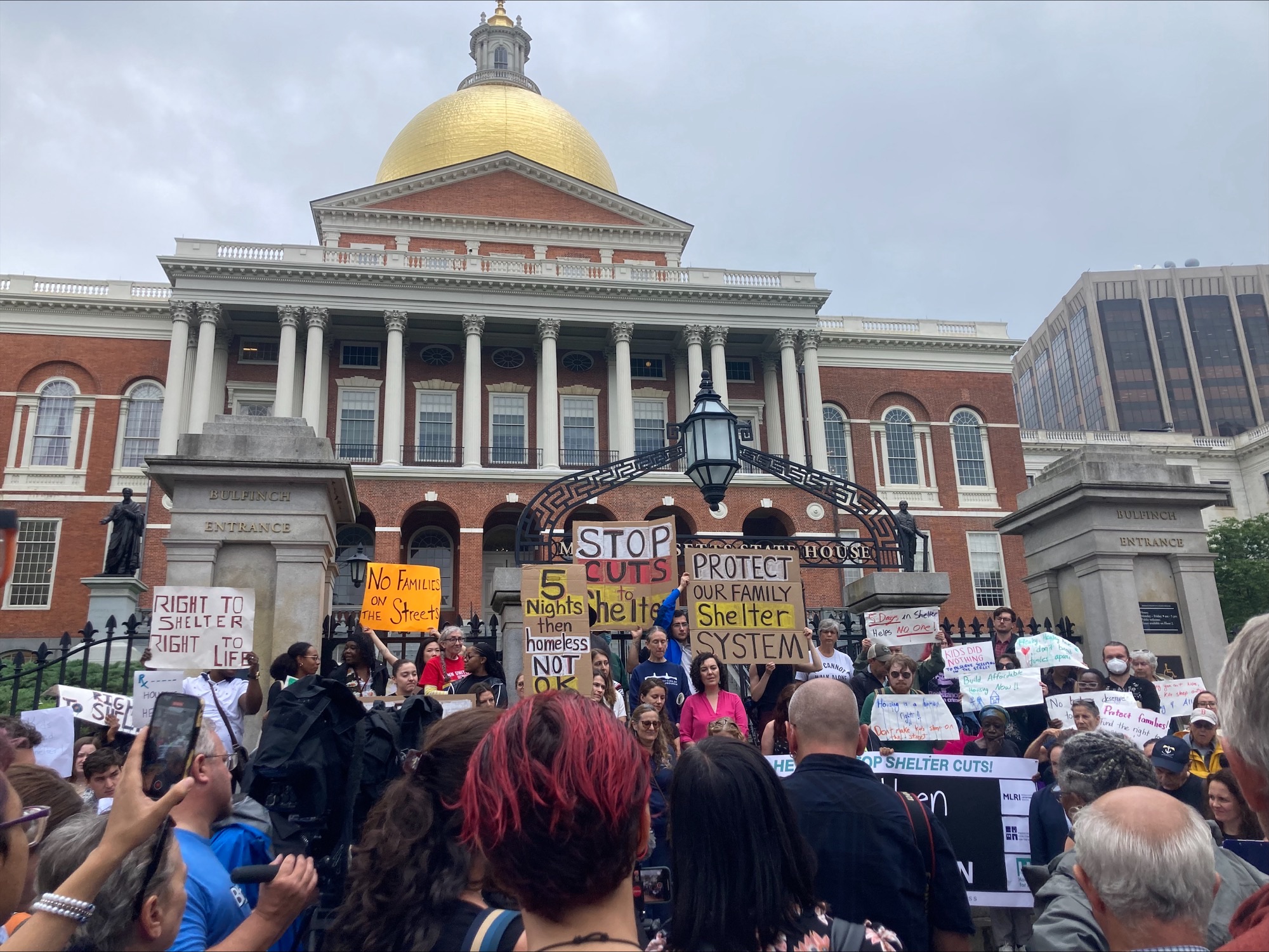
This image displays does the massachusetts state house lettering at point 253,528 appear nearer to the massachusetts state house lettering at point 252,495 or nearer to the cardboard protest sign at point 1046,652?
the massachusetts state house lettering at point 252,495

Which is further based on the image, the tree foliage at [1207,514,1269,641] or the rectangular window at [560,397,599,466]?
the tree foliage at [1207,514,1269,641]

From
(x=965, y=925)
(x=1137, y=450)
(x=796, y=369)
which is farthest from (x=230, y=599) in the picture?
(x=796, y=369)

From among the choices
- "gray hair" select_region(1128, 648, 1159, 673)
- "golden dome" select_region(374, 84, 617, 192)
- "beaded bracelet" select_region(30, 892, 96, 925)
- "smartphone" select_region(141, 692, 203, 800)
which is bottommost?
"beaded bracelet" select_region(30, 892, 96, 925)

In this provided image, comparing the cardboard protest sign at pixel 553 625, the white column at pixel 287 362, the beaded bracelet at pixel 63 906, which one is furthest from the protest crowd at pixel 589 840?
the white column at pixel 287 362

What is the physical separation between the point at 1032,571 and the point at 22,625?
122 ft

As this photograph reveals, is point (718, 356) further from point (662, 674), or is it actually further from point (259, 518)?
point (662, 674)

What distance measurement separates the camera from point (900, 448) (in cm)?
4481

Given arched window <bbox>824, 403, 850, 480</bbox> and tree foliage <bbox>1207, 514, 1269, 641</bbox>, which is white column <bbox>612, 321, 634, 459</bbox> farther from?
tree foliage <bbox>1207, 514, 1269, 641</bbox>

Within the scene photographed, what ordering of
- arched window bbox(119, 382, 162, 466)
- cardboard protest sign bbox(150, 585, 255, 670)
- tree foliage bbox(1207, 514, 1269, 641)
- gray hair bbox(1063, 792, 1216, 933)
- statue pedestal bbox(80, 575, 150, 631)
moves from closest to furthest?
gray hair bbox(1063, 792, 1216, 933) → cardboard protest sign bbox(150, 585, 255, 670) → statue pedestal bbox(80, 575, 150, 631) → arched window bbox(119, 382, 162, 466) → tree foliage bbox(1207, 514, 1269, 641)

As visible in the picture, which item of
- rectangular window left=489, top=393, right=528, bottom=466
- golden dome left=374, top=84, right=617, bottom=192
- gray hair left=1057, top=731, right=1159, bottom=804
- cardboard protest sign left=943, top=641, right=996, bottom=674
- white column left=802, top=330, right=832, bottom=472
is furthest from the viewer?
golden dome left=374, top=84, right=617, bottom=192

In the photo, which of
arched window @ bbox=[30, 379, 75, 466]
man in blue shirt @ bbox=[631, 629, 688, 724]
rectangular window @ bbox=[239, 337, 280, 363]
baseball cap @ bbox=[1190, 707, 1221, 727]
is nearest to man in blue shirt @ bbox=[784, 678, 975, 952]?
baseball cap @ bbox=[1190, 707, 1221, 727]

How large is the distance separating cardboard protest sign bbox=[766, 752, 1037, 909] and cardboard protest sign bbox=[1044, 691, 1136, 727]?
1736 mm

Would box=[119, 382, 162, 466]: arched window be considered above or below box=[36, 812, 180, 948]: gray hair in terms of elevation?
above

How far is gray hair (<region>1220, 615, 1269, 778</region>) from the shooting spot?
6.85 feet
